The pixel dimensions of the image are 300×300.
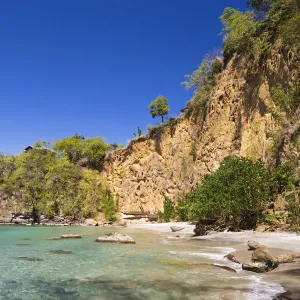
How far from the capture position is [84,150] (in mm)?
44969

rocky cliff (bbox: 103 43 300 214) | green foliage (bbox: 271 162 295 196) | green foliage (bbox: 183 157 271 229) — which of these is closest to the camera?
green foliage (bbox: 183 157 271 229)

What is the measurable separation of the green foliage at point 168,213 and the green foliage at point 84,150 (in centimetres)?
1562

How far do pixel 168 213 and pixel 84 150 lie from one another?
18.3m

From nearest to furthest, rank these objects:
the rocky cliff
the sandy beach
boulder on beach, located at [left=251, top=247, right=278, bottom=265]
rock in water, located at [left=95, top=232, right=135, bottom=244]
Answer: the sandy beach < boulder on beach, located at [left=251, top=247, right=278, bottom=265] < rock in water, located at [left=95, top=232, right=135, bottom=244] < the rocky cliff

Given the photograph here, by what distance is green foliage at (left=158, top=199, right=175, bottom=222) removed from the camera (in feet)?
106

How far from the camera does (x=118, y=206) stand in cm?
4084

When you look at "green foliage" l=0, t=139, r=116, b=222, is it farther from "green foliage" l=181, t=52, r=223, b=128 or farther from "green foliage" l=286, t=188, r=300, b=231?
"green foliage" l=286, t=188, r=300, b=231

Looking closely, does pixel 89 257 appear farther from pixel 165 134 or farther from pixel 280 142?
pixel 165 134

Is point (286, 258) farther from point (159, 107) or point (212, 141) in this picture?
point (159, 107)

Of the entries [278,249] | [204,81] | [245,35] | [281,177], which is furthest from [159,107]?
[278,249]

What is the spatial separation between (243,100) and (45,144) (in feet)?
104

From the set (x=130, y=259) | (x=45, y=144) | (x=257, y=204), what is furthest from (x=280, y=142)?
(x=45, y=144)

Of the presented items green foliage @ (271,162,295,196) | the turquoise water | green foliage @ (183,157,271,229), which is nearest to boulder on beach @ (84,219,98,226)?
green foliage @ (183,157,271,229)

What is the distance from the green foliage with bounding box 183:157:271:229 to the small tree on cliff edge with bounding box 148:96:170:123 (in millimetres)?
24136
